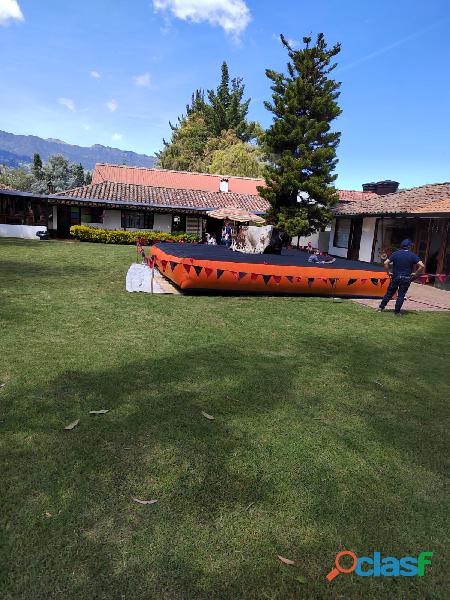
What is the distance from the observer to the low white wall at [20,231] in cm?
2202

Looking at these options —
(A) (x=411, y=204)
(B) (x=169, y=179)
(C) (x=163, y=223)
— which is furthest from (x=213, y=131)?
(A) (x=411, y=204)

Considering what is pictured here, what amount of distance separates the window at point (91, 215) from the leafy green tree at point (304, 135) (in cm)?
1028

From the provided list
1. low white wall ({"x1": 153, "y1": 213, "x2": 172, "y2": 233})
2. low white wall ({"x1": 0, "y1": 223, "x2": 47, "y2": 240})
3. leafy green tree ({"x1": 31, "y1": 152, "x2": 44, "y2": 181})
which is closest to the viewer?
low white wall ({"x1": 0, "y1": 223, "x2": 47, "y2": 240})

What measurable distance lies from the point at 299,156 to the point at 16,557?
20.9 metres

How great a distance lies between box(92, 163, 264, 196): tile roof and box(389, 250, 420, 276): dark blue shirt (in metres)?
23.2

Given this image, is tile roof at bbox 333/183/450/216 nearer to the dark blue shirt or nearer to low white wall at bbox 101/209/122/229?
the dark blue shirt

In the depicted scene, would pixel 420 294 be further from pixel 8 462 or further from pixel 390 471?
pixel 8 462

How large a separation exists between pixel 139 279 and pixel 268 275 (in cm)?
337

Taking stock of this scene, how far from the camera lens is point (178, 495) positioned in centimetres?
249

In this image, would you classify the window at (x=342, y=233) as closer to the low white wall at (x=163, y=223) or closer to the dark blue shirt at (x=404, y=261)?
the low white wall at (x=163, y=223)

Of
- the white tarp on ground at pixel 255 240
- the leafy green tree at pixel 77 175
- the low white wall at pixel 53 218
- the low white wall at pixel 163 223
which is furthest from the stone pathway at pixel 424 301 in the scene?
the leafy green tree at pixel 77 175

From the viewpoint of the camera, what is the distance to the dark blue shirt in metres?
8.16

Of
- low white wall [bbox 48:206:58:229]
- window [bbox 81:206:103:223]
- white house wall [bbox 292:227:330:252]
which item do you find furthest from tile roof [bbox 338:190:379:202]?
low white wall [bbox 48:206:58:229]

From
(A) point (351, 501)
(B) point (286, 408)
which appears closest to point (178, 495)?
(A) point (351, 501)
